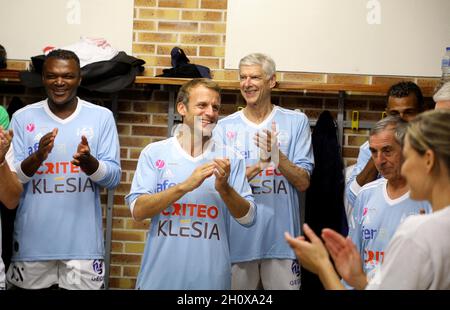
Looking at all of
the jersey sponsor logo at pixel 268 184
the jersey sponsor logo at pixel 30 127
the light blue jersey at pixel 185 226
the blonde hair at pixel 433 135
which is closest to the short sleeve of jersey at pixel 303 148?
the jersey sponsor logo at pixel 268 184

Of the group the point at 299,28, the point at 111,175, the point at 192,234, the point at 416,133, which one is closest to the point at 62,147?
the point at 111,175

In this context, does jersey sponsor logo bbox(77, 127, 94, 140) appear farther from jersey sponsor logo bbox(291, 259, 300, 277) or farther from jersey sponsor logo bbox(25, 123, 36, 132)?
jersey sponsor logo bbox(291, 259, 300, 277)

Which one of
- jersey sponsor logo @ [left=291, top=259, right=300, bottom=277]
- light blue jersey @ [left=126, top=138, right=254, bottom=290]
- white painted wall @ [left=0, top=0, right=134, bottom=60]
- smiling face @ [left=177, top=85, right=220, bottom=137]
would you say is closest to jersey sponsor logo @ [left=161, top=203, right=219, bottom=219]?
light blue jersey @ [left=126, top=138, right=254, bottom=290]

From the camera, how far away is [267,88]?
3852 mm

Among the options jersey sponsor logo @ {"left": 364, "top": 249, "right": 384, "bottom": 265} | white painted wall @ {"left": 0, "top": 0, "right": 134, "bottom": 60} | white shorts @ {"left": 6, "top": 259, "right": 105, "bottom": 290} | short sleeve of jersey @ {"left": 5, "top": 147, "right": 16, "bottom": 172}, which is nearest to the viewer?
jersey sponsor logo @ {"left": 364, "top": 249, "right": 384, "bottom": 265}

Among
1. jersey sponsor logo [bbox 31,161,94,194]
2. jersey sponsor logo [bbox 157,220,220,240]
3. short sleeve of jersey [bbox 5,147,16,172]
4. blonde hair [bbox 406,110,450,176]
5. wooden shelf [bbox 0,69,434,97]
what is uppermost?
wooden shelf [bbox 0,69,434,97]

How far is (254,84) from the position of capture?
3.81m

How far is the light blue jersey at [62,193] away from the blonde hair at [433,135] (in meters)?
1.83

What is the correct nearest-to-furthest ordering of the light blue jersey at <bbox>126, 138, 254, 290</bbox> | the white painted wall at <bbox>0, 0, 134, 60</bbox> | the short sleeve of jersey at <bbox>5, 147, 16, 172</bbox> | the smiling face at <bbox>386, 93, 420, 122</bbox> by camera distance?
the light blue jersey at <bbox>126, 138, 254, 290</bbox> < the short sleeve of jersey at <bbox>5, 147, 16, 172</bbox> < the smiling face at <bbox>386, 93, 420, 122</bbox> < the white painted wall at <bbox>0, 0, 134, 60</bbox>

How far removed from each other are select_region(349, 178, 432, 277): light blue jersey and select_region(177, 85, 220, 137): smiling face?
28.7 inches

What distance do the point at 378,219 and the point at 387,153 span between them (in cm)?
30

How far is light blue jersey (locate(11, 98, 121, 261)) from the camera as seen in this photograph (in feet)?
11.5

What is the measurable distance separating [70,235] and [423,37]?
94.6 inches

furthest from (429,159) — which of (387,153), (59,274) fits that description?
(59,274)
